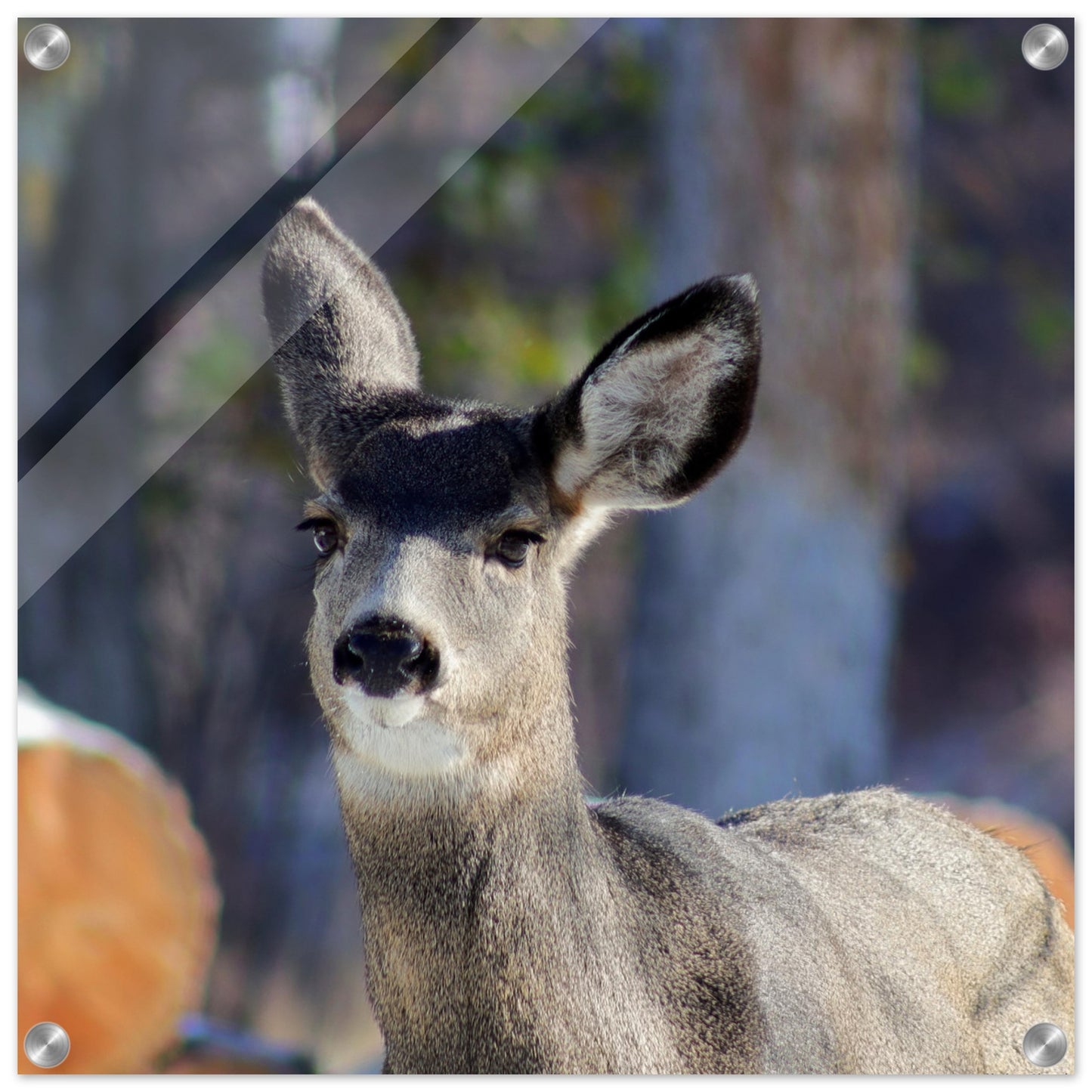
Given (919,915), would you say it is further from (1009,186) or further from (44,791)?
(1009,186)

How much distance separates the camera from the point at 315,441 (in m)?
2.42

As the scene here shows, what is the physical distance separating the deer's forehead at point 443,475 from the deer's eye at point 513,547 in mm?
38

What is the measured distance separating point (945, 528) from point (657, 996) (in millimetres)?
3899

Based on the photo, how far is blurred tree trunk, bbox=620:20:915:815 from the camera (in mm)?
4406

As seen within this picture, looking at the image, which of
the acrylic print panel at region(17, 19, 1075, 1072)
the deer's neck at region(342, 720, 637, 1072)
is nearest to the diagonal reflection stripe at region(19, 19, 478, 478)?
the acrylic print panel at region(17, 19, 1075, 1072)

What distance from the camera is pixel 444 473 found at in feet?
7.27

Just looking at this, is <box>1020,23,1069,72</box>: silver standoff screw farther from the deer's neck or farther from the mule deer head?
the deer's neck

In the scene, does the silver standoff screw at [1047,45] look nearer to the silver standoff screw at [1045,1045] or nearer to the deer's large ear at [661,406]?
the deer's large ear at [661,406]

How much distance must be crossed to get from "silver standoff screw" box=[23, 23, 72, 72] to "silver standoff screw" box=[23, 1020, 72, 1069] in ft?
5.11

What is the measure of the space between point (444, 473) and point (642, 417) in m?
0.30

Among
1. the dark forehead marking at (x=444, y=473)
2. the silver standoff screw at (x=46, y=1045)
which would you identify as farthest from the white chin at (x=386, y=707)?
the silver standoff screw at (x=46, y=1045)

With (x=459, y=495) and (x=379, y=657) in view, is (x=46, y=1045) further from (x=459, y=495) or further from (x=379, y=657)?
(x=459, y=495)

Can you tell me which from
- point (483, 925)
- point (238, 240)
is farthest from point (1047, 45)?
point (483, 925)

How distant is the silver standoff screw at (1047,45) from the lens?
2547mm
